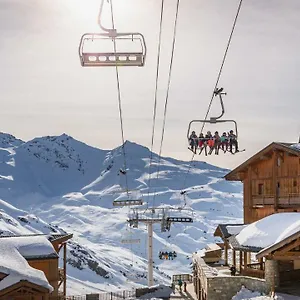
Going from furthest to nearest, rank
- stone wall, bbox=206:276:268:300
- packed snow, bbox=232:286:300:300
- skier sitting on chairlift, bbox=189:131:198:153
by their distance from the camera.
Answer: skier sitting on chairlift, bbox=189:131:198:153
stone wall, bbox=206:276:268:300
packed snow, bbox=232:286:300:300

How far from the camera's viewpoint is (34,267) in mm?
28828

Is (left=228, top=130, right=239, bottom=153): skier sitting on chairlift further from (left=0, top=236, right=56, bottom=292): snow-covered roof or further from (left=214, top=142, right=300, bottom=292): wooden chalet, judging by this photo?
(left=0, top=236, right=56, bottom=292): snow-covered roof

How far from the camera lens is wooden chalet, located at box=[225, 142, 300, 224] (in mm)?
32969

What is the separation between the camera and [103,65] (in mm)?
12180

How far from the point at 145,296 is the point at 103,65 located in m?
18.4

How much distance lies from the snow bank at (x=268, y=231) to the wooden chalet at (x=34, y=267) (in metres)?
8.54

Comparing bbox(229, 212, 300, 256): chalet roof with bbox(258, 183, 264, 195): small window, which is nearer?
bbox(229, 212, 300, 256): chalet roof

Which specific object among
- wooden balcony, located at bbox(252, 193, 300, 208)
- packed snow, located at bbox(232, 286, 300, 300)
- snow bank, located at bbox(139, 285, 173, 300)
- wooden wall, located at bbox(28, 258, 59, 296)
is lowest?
snow bank, located at bbox(139, 285, 173, 300)

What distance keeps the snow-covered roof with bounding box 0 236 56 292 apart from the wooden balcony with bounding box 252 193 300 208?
13087 millimetres

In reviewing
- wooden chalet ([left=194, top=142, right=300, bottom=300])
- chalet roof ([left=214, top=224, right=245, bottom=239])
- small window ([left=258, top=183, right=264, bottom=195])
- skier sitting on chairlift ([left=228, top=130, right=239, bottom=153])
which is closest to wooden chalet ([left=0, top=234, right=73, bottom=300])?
wooden chalet ([left=194, top=142, right=300, bottom=300])

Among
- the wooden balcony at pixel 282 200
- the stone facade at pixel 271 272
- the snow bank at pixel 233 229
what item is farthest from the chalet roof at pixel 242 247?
the wooden balcony at pixel 282 200

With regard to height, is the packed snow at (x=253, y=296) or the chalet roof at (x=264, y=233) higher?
the chalet roof at (x=264, y=233)

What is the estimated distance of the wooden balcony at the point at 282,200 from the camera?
3281 cm

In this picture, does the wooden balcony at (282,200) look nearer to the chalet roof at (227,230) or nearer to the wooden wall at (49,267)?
the chalet roof at (227,230)
